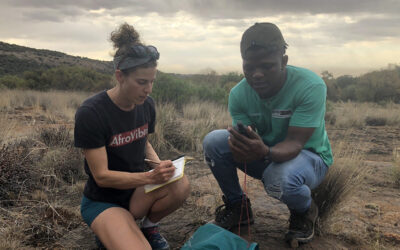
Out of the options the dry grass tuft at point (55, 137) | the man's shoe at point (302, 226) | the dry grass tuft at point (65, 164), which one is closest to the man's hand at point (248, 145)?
the man's shoe at point (302, 226)

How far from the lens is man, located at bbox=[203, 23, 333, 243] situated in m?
2.32

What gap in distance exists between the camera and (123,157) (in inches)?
91.7

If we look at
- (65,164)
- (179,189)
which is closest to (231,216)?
(179,189)

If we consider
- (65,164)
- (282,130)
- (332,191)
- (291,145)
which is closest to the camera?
(291,145)

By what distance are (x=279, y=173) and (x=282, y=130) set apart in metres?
0.38

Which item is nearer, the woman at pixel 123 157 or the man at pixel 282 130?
the woman at pixel 123 157

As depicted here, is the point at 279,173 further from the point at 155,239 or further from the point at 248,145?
the point at 155,239

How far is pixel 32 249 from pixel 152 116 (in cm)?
127

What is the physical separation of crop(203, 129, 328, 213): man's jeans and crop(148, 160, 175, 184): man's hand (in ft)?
1.91

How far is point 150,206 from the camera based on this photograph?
2467 millimetres

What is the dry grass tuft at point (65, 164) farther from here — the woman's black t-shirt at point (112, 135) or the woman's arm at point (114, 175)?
the woman's arm at point (114, 175)

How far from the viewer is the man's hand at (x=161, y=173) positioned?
7.13ft

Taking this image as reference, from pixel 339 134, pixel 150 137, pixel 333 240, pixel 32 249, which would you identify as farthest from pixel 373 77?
pixel 32 249

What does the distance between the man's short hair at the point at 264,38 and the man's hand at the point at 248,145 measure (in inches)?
23.3
